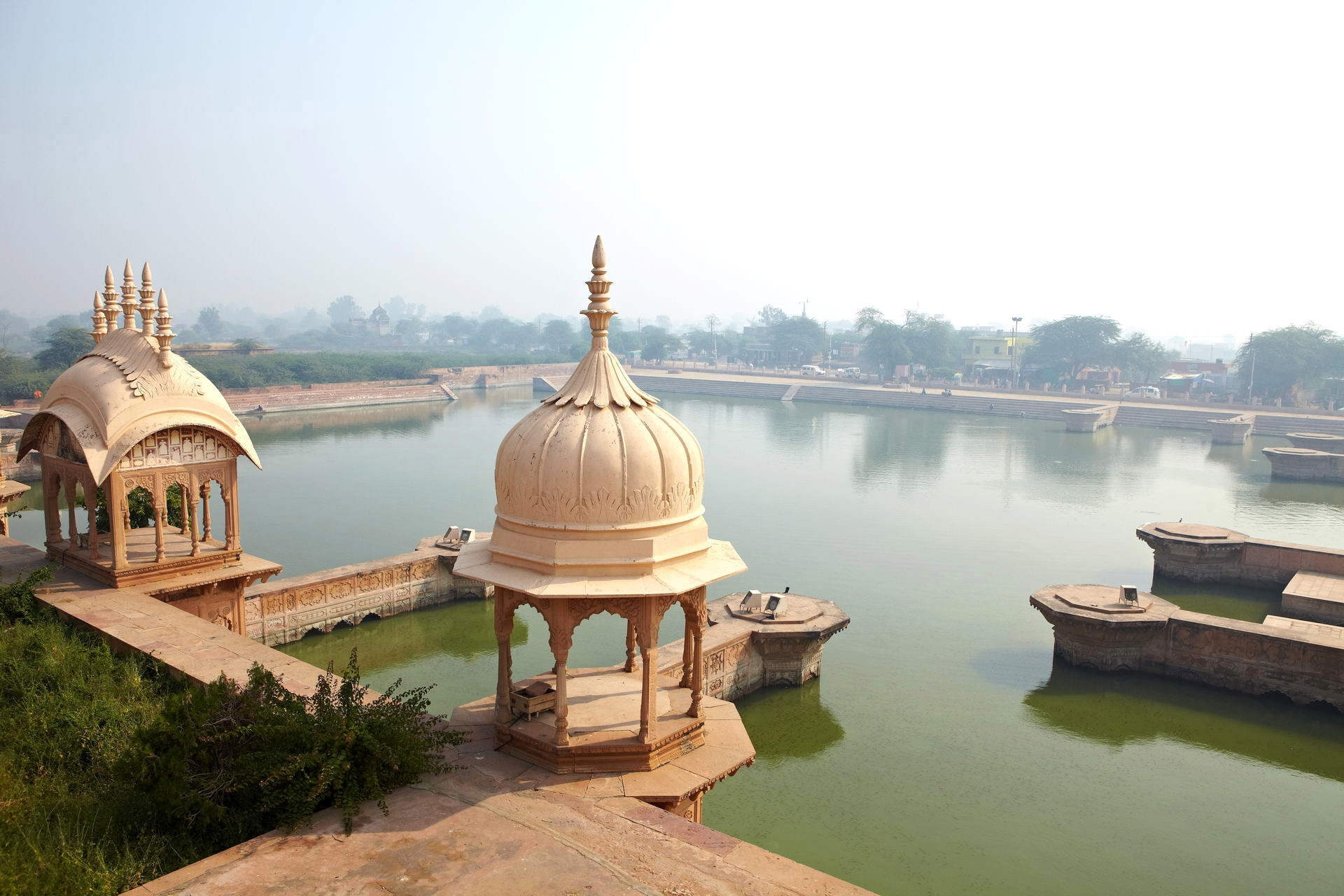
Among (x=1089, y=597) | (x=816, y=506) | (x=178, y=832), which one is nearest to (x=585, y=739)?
(x=178, y=832)

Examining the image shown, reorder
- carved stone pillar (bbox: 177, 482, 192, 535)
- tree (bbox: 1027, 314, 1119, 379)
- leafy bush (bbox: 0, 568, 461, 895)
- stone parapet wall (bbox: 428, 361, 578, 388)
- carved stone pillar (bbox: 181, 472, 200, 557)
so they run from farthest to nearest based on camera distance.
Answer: tree (bbox: 1027, 314, 1119, 379)
stone parapet wall (bbox: 428, 361, 578, 388)
carved stone pillar (bbox: 177, 482, 192, 535)
carved stone pillar (bbox: 181, 472, 200, 557)
leafy bush (bbox: 0, 568, 461, 895)

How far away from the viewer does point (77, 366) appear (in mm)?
10023

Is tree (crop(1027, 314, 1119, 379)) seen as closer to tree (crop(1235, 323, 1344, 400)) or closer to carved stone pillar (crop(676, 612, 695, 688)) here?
tree (crop(1235, 323, 1344, 400))

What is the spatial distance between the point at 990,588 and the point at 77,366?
14585 mm

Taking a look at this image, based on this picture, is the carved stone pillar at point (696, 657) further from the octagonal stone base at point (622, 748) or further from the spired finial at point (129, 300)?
the spired finial at point (129, 300)

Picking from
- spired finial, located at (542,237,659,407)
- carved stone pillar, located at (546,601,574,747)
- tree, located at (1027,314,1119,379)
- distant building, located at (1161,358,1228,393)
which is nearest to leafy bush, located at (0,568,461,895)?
carved stone pillar, located at (546,601,574,747)

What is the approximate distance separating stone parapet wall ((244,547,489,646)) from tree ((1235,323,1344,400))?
5448 cm

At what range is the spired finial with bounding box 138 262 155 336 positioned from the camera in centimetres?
982

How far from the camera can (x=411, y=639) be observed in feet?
44.5

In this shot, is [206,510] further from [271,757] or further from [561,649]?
[561,649]

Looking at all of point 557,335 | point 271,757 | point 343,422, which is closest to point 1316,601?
point 271,757

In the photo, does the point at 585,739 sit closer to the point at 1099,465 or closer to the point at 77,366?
the point at 77,366

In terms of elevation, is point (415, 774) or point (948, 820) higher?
point (415, 774)

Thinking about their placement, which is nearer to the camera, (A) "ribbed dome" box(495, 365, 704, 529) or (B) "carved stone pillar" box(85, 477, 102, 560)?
(A) "ribbed dome" box(495, 365, 704, 529)
